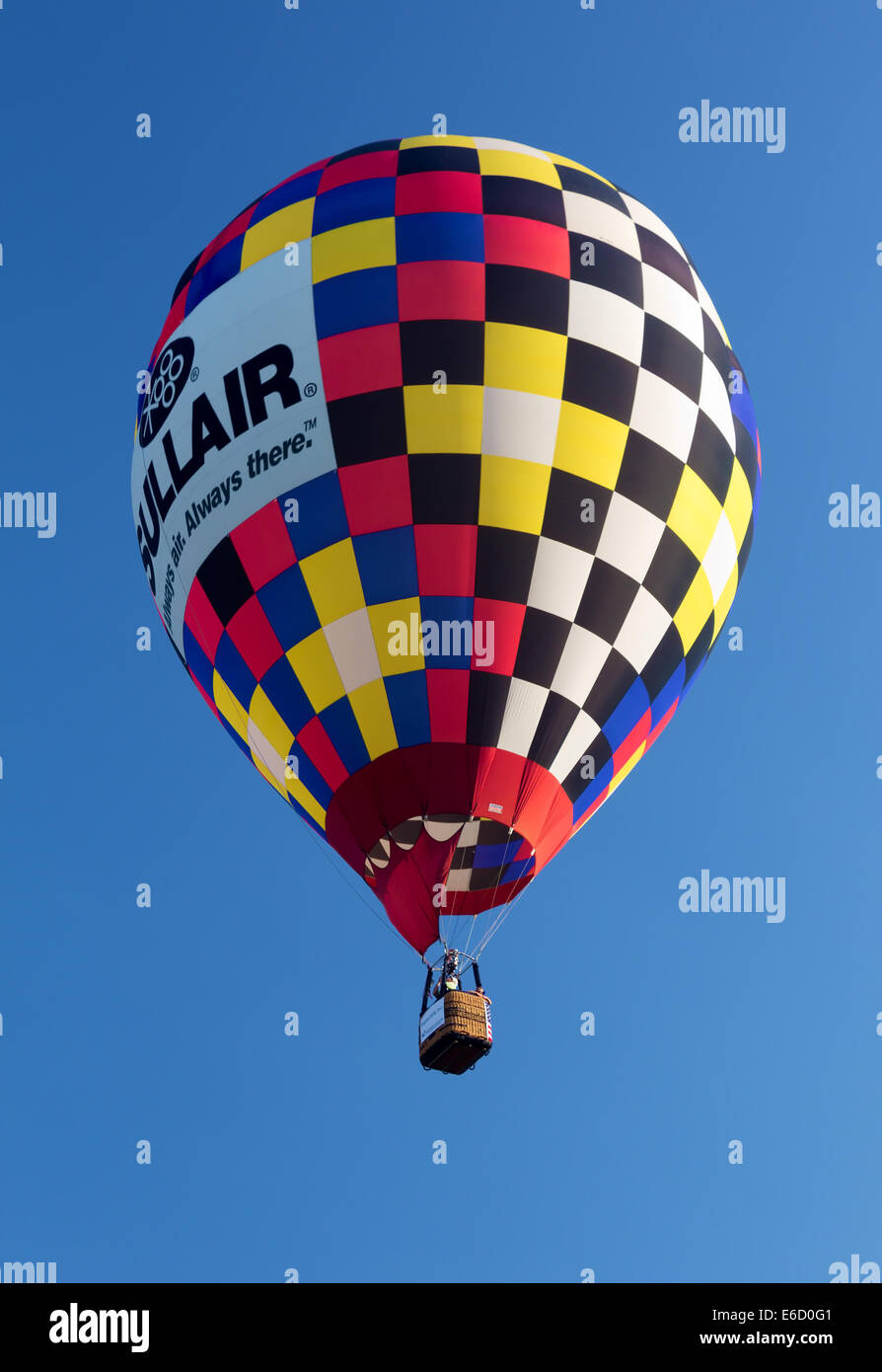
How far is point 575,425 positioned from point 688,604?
176 centimetres

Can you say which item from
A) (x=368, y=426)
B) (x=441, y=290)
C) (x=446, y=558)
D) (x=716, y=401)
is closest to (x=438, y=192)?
(x=441, y=290)

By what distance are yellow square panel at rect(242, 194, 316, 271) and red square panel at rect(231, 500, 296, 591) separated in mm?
2283

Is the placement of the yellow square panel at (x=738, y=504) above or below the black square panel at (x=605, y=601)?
above

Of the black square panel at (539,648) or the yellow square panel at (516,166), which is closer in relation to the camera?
the black square panel at (539,648)

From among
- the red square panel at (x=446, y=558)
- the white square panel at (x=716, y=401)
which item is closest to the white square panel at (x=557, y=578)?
the red square panel at (x=446, y=558)

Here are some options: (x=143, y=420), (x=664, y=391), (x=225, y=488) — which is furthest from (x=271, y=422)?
(x=664, y=391)

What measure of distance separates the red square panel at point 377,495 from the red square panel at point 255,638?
3.39 feet

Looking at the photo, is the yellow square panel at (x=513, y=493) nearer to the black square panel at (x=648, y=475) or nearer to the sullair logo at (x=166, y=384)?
the black square panel at (x=648, y=475)

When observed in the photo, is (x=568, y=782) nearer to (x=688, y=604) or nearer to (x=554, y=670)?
(x=554, y=670)

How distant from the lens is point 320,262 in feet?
48.9

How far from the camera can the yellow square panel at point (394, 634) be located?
1383cm

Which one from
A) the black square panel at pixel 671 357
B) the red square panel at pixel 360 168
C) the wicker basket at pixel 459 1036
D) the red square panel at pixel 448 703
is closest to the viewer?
the wicker basket at pixel 459 1036

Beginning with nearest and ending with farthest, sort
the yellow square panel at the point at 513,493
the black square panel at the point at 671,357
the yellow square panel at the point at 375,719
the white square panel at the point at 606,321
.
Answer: the yellow square panel at the point at 375,719 < the yellow square panel at the point at 513,493 < the white square panel at the point at 606,321 < the black square panel at the point at 671,357

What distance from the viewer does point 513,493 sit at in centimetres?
1409
